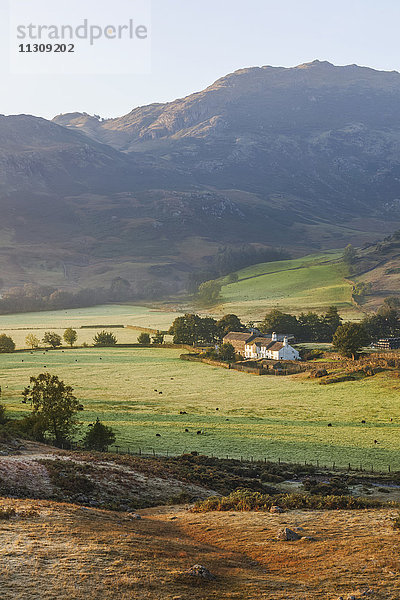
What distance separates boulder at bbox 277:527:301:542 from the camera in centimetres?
2666

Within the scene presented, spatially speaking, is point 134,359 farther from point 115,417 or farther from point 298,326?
point 115,417

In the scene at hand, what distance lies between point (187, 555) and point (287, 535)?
5891mm

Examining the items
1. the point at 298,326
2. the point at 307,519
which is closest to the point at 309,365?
the point at 298,326

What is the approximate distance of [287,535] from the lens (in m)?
Result: 26.8

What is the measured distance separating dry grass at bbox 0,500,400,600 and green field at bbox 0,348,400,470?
2629 centimetres

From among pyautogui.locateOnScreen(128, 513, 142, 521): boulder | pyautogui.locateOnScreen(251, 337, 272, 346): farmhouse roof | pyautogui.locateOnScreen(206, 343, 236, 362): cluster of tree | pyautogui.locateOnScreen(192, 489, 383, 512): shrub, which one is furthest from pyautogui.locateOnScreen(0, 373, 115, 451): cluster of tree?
pyautogui.locateOnScreen(251, 337, 272, 346): farmhouse roof

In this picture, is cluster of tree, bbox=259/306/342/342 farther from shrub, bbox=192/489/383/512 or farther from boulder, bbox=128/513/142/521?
boulder, bbox=128/513/142/521

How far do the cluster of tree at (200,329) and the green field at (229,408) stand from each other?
25.3 meters

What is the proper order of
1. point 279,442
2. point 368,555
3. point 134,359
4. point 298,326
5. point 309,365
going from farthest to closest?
point 298,326, point 134,359, point 309,365, point 279,442, point 368,555

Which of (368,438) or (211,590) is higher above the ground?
(211,590)

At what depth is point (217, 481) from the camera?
4381cm

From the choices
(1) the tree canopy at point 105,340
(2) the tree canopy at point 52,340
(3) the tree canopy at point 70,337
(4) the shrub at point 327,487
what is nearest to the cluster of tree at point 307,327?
(1) the tree canopy at point 105,340

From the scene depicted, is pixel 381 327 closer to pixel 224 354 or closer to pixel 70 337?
pixel 224 354

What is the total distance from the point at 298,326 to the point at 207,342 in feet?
85.0
